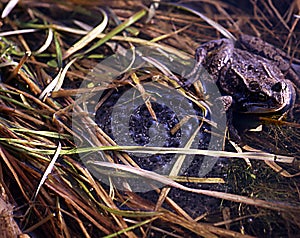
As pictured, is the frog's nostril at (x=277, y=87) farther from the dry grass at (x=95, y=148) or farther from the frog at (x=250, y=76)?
the dry grass at (x=95, y=148)

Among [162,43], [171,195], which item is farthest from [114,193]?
[162,43]

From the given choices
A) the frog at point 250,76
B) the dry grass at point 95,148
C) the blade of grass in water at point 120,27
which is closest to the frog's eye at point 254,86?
the frog at point 250,76

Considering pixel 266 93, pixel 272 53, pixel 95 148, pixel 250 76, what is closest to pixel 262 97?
pixel 266 93

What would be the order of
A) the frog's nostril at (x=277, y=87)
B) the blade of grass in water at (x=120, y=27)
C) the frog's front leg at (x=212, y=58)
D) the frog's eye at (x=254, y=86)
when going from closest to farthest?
the frog's nostril at (x=277, y=87) < the frog's eye at (x=254, y=86) < the frog's front leg at (x=212, y=58) < the blade of grass in water at (x=120, y=27)

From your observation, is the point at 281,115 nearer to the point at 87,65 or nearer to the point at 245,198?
the point at 245,198

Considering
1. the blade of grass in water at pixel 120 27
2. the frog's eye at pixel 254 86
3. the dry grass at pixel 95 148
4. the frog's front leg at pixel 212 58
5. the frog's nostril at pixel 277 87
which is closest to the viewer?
the dry grass at pixel 95 148

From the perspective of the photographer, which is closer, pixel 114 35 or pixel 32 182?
pixel 32 182

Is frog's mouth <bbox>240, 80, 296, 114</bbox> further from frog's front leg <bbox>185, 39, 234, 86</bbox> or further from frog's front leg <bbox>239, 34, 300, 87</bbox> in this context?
frog's front leg <bbox>185, 39, 234, 86</bbox>
